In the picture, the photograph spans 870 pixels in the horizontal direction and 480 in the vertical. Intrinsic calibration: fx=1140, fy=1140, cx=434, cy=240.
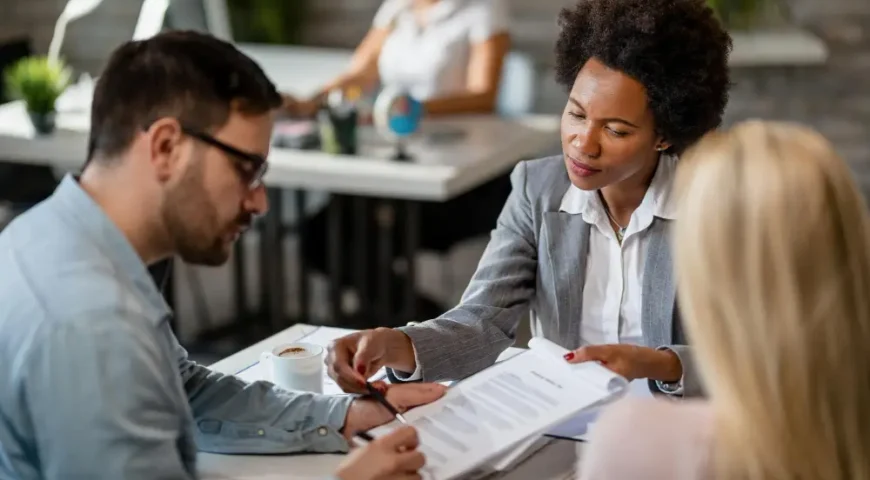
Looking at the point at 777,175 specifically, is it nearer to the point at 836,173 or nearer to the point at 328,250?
the point at 836,173

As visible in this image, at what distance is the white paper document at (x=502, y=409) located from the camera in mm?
1350

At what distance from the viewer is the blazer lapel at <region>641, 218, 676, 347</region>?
1740 millimetres

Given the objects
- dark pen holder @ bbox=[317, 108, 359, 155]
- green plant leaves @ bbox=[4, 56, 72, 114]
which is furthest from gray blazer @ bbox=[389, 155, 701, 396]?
green plant leaves @ bbox=[4, 56, 72, 114]

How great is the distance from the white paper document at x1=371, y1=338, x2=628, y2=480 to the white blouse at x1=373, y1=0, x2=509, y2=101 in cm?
210

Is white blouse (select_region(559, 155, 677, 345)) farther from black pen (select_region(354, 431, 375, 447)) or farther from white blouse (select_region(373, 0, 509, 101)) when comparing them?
white blouse (select_region(373, 0, 509, 101))

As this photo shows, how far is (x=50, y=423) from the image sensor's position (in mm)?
1123

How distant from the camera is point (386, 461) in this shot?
4.18ft

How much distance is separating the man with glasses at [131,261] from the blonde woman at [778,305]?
43 centimetres

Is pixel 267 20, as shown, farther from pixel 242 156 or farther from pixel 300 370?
pixel 242 156

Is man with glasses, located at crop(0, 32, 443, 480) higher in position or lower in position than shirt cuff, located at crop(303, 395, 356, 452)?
higher

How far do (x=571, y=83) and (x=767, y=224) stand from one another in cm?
93

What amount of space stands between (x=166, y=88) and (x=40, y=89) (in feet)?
7.06

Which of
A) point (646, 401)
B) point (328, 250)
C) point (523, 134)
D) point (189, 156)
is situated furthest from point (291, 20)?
point (646, 401)

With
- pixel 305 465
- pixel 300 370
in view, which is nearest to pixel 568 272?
pixel 300 370
